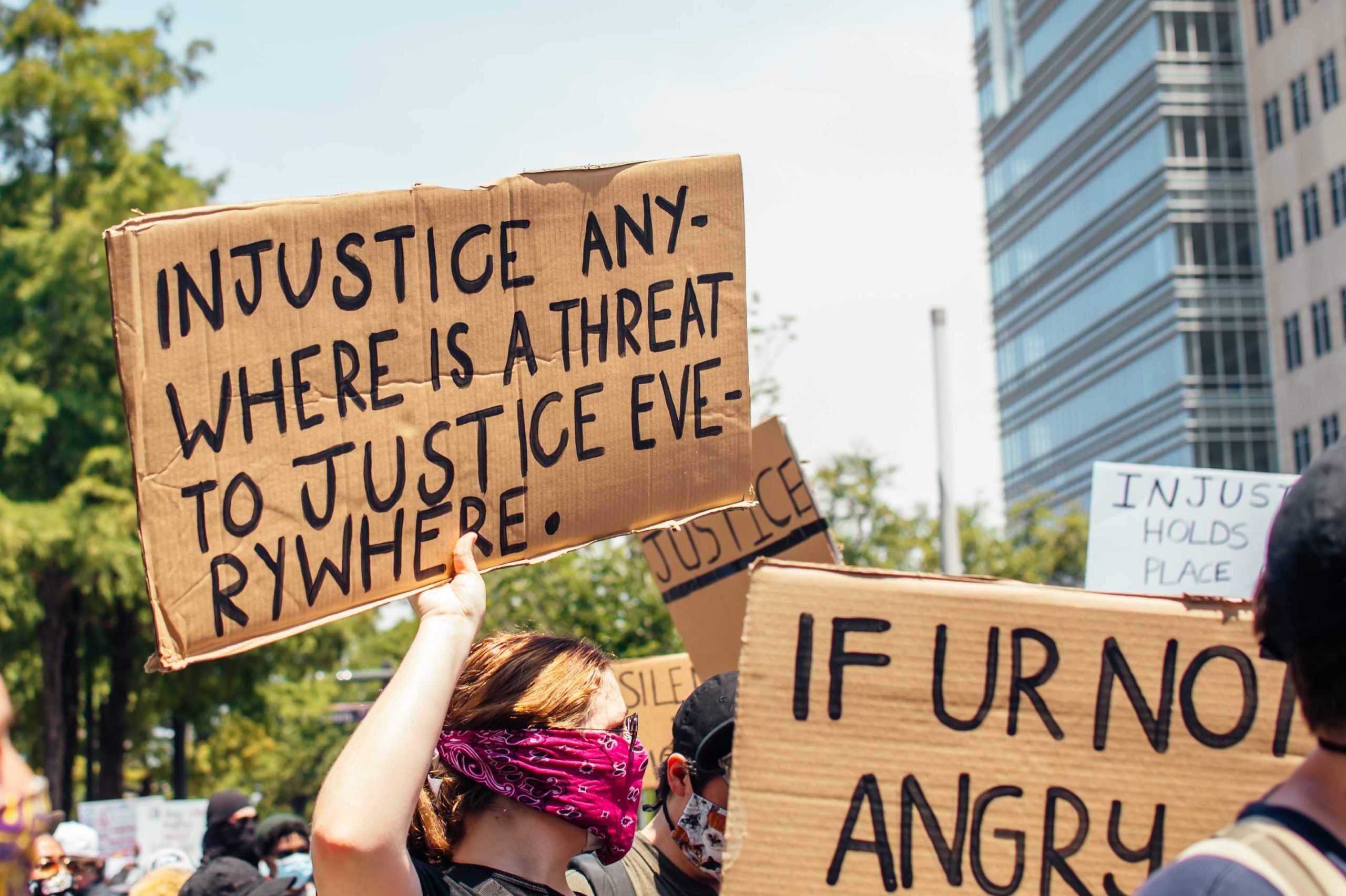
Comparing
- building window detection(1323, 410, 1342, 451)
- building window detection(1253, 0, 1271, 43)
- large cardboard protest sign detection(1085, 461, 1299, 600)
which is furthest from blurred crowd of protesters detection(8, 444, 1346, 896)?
building window detection(1253, 0, 1271, 43)

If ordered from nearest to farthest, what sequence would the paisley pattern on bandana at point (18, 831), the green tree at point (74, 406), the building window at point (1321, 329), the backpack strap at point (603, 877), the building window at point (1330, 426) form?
the paisley pattern on bandana at point (18, 831) < the backpack strap at point (603, 877) < the green tree at point (74, 406) < the building window at point (1330, 426) < the building window at point (1321, 329)

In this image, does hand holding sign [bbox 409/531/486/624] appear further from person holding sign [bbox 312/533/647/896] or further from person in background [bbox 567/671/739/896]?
person in background [bbox 567/671/739/896]

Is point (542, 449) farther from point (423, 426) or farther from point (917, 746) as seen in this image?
point (917, 746)

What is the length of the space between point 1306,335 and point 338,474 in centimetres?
5156

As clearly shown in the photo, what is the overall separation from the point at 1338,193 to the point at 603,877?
4920 cm

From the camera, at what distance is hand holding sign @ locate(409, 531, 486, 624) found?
2.39 meters

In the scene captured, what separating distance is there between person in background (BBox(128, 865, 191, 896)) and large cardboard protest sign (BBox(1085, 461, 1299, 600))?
13.5ft

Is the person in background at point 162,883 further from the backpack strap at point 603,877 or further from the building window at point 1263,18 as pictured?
the building window at point 1263,18

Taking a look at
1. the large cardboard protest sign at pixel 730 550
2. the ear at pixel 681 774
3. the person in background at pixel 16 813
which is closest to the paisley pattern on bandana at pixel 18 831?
the person in background at pixel 16 813

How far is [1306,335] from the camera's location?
163 feet

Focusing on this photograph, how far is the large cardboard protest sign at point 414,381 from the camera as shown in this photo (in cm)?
253

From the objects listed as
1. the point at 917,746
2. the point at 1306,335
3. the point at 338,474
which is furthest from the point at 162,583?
the point at 1306,335

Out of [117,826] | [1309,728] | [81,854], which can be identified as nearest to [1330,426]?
[117,826]

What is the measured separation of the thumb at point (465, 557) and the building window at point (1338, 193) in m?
49.1
